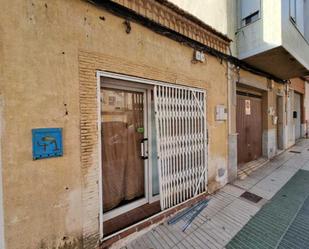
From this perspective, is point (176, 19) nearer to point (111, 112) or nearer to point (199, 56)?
point (199, 56)

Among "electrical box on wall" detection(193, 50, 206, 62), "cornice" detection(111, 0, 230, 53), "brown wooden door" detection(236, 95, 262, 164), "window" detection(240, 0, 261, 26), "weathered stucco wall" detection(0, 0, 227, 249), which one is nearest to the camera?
"weathered stucco wall" detection(0, 0, 227, 249)

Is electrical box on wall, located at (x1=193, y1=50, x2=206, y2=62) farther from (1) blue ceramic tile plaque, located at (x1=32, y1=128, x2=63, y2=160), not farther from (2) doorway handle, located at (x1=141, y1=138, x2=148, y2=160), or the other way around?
(1) blue ceramic tile plaque, located at (x1=32, y1=128, x2=63, y2=160)

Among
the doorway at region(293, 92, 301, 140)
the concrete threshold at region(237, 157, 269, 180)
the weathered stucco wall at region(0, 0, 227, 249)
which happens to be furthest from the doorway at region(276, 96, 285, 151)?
the weathered stucco wall at region(0, 0, 227, 249)

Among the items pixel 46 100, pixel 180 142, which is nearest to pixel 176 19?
pixel 180 142

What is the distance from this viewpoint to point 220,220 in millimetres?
3010

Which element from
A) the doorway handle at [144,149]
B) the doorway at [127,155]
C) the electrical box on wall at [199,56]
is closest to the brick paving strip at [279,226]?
the doorway at [127,155]

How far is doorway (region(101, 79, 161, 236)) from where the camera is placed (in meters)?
2.86

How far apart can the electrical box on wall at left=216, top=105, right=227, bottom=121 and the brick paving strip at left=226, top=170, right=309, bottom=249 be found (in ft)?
6.58

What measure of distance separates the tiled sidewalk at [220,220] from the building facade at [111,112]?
24 cm

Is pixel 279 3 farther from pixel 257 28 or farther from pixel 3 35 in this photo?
pixel 3 35

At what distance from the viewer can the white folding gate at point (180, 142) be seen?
3.09 metres

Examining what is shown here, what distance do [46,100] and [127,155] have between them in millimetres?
1659

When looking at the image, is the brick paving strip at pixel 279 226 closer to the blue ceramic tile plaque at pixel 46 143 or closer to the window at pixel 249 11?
the blue ceramic tile plaque at pixel 46 143

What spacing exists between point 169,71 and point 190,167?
76.3 inches
